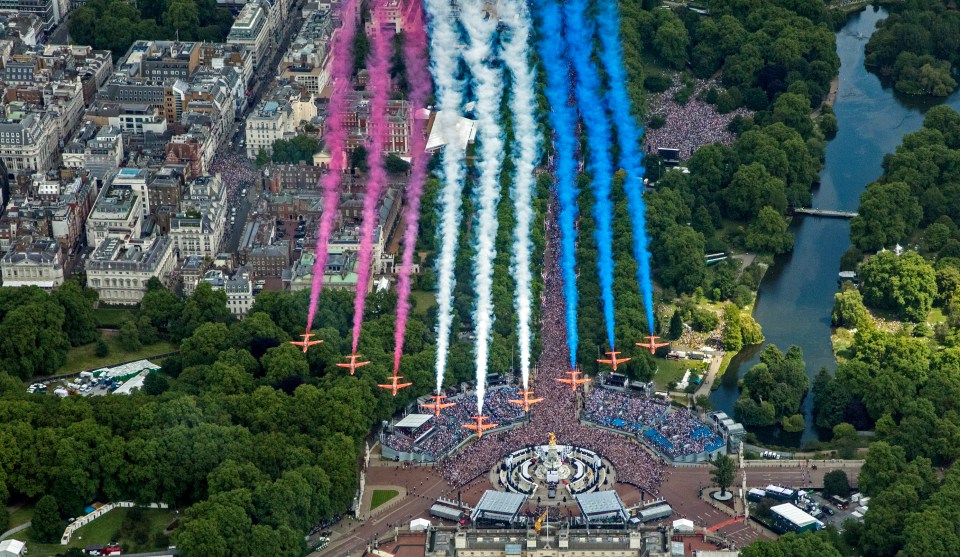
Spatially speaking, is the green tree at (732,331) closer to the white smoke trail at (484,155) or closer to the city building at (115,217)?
the white smoke trail at (484,155)

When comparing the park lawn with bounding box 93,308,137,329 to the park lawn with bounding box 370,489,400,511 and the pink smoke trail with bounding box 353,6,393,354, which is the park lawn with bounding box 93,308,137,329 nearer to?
the pink smoke trail with bounding box 353,6,393,354

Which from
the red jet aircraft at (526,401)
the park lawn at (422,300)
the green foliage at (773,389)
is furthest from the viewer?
the park lawn at (422,300)

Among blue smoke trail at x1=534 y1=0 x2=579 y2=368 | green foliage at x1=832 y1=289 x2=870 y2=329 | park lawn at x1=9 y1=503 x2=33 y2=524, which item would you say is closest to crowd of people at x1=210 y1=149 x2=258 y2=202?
blue smoke trail at x1=534 y1=0 x2=579 y2=368

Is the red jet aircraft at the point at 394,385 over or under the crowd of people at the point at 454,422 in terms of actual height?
over

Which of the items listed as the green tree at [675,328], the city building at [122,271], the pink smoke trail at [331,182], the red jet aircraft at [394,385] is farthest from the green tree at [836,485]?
the city building at [122,271]

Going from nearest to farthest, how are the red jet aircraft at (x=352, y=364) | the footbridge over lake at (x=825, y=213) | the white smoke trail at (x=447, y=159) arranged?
the red jet aircraft at (x=352, y=364), the white smoke trail at (x=447, y=159), the footbridge over lake at (x=825, y=213)
